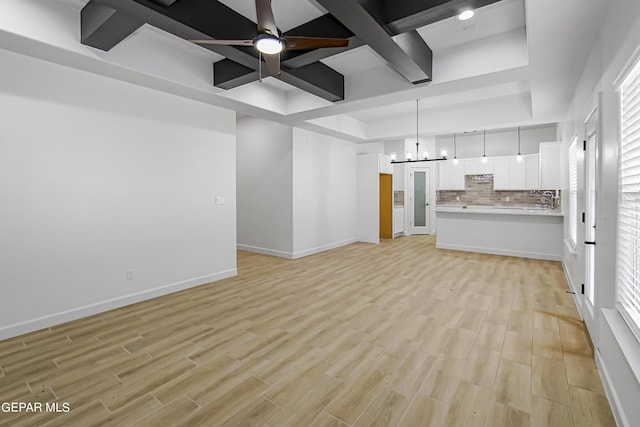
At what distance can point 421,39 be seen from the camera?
11.5 ft

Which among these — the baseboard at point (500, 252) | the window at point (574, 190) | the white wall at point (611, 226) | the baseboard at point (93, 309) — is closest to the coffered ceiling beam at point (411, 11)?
the white wall at point (611, 226)

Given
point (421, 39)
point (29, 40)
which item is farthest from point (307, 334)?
point (29, 40)

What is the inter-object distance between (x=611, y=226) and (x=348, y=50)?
2.67 m

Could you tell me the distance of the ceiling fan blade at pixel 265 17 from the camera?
2.00 metres

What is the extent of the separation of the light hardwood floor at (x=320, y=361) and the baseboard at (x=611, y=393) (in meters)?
0.06

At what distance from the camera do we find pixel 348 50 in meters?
3.16

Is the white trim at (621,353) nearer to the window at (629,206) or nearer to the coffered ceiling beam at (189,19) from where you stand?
the window at (629,206)

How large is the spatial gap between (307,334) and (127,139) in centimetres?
317

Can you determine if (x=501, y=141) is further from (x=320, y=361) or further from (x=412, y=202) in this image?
(x=320, y=361)

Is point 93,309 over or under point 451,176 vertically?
under

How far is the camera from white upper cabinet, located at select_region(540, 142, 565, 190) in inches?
231

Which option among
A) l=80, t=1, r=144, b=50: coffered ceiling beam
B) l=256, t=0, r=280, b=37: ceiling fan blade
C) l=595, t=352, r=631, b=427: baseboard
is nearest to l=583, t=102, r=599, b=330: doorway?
l=595, t=352, r=631, b=427: baseboard

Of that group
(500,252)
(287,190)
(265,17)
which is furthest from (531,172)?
(265,17)

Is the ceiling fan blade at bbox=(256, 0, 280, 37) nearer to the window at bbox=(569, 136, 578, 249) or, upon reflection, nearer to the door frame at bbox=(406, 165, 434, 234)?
the window at bbox=(569, 136, 578, 249)
